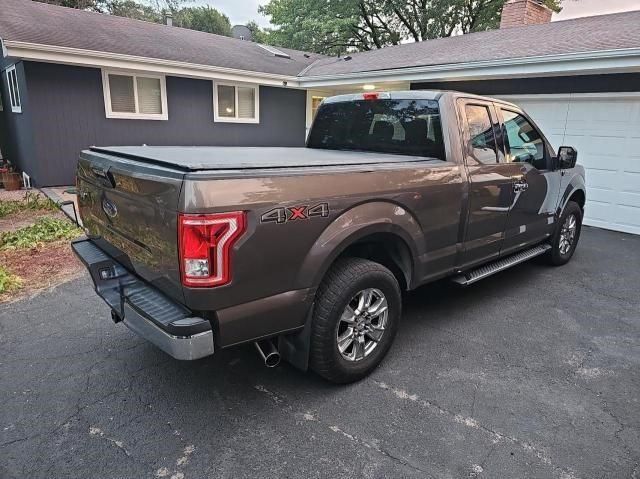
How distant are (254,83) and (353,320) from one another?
1108 centimetres

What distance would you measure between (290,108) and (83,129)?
638 centimetres

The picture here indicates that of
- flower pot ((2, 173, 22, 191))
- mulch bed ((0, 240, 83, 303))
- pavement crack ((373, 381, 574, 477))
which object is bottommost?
pavement crack ((373, 381, 574, 477))

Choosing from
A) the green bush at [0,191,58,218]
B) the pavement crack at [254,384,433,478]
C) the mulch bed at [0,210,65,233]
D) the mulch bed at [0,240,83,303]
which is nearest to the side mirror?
the pavement crack at [254,384,433,478]

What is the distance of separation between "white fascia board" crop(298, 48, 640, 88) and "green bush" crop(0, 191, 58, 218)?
25.4 feet

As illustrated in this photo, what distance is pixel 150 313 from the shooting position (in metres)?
2.25

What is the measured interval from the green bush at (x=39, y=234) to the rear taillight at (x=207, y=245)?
16.1 ft

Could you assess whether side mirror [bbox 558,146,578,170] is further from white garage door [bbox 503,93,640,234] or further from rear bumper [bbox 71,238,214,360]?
rear bumper [bbox 71,238,214,360]

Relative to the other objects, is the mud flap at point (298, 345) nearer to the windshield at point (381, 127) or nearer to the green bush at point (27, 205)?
the windshield at point (381, 127)

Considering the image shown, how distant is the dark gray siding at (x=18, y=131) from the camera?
9.26 metres

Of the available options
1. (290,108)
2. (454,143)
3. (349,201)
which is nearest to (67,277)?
(349,201)

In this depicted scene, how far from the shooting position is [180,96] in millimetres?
11391

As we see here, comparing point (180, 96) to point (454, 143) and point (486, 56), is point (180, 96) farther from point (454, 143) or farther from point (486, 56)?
point (454, 143)

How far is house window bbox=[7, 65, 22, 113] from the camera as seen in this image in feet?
32.3

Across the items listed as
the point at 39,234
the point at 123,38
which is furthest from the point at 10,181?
the point at 39,234
